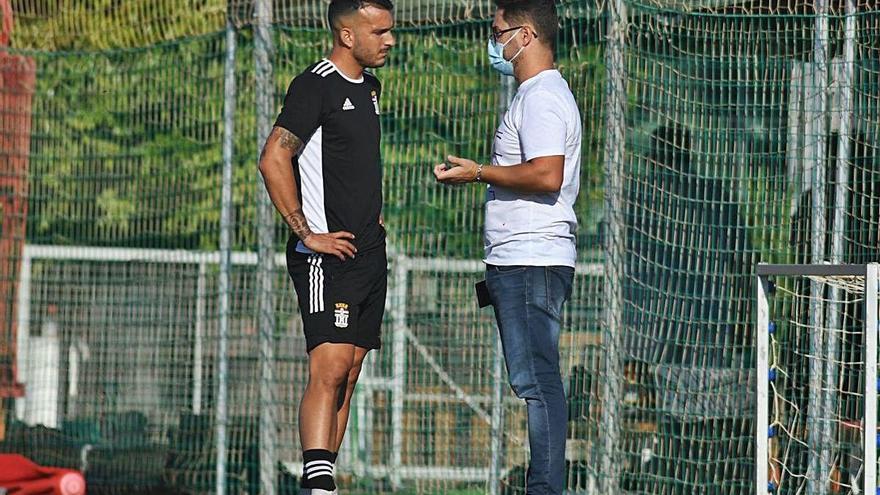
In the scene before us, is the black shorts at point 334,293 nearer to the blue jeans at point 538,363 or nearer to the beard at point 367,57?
the blue jeans at point 538,363

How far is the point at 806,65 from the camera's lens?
7793 millimetres

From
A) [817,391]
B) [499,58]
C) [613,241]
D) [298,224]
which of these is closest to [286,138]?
[298,224]

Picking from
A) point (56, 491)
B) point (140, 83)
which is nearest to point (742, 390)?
point (56, 491)

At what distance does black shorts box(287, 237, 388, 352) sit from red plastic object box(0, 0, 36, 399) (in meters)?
4.83

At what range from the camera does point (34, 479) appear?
849 centimetres

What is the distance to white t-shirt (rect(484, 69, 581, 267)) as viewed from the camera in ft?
18.9

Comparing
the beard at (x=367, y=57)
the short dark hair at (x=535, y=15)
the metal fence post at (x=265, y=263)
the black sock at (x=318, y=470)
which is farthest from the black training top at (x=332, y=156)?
the metal fence post at (x=265, y=263)

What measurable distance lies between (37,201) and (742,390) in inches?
205

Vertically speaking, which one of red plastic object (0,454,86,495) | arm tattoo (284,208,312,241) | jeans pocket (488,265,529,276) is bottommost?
red plastic object (0,454,86,495)

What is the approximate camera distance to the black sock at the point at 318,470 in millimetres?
5945

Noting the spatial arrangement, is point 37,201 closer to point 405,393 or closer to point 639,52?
point 405,393

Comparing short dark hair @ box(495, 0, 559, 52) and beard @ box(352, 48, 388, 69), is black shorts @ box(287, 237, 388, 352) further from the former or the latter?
short dark hair @ box(495, 0, 559, 52)

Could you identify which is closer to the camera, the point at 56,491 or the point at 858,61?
the point at 858,61

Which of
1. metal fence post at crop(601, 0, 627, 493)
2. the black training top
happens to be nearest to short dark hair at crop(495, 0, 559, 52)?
the black training top
